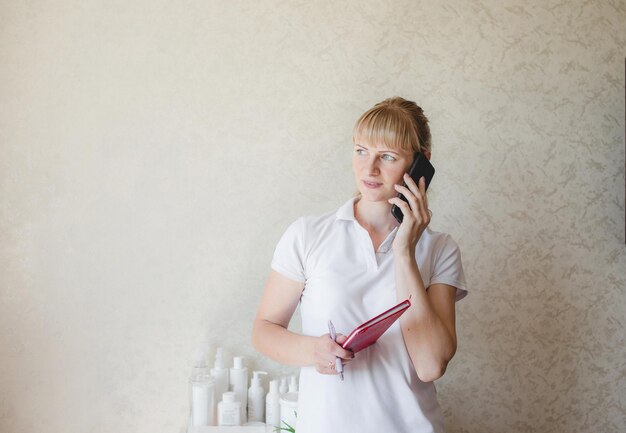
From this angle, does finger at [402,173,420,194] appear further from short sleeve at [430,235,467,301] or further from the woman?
short sleeve at [430,235,467,301]

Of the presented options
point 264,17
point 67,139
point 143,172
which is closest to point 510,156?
point 264,17

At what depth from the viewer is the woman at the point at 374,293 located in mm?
1479

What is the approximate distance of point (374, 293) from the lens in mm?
1550

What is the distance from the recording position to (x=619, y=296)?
2.19 metres

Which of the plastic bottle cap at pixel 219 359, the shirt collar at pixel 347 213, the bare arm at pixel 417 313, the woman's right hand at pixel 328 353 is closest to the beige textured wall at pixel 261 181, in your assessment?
the plastic bottle cap at pixel 219 359

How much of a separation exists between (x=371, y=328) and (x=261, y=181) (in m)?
0.88

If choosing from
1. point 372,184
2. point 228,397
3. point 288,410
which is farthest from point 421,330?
point 228,397

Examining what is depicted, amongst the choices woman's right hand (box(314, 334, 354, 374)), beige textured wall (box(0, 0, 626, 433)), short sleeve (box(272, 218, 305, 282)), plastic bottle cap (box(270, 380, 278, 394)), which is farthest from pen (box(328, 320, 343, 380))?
beige textured wall (box(0, 0, 626, 433))

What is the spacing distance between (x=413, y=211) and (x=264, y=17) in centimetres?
92

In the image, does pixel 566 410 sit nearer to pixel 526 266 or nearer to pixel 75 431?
pixel 526 266

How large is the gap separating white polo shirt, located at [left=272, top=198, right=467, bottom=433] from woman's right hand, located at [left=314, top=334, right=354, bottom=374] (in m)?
0.09

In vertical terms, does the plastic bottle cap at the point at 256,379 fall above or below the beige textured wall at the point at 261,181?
below

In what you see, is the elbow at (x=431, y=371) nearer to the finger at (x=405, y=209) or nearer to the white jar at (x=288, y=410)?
the finger at (x=405, y=209)

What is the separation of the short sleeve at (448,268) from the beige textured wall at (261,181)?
51 cm
